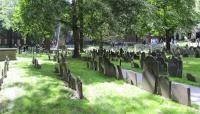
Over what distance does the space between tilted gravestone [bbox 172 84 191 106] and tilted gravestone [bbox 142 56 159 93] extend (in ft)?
4.27

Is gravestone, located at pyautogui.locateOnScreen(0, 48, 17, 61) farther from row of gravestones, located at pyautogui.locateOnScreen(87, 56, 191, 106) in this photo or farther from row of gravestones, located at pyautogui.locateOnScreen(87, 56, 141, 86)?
row of gravestones, located at pyautogui.locateOnScreen(87, 56, 191, 106)

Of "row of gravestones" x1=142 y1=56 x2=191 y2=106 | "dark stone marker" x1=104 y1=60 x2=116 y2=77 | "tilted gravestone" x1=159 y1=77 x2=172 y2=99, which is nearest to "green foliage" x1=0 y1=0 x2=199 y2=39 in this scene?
"dark stone marker" x1=104 y1=60 x2=116 y2=77

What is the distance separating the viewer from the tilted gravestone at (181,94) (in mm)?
13547

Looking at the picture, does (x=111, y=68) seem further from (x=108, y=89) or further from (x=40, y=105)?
(x=40, y=105)

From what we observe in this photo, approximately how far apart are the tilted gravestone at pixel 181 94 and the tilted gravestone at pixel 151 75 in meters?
1.30

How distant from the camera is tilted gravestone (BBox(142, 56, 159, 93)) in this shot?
15722 mm

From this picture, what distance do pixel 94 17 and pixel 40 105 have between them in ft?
70.6

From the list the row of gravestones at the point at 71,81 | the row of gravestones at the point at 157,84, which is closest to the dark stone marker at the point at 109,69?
the row of gravestones at the point at 157,84

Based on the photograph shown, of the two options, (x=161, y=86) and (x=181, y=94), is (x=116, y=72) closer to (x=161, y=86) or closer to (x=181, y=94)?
(x=161, y=86)

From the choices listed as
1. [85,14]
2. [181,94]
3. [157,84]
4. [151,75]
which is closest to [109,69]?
[151,75]

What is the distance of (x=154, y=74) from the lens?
15805 millimetres

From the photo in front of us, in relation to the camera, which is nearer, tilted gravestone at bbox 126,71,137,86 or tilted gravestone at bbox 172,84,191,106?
tilted gravestone at bbox 172,84,191,106

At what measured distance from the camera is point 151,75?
15969 millimetres

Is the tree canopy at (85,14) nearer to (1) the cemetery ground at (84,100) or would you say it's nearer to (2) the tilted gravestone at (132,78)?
(1) the cemetery ground at (84,100)
